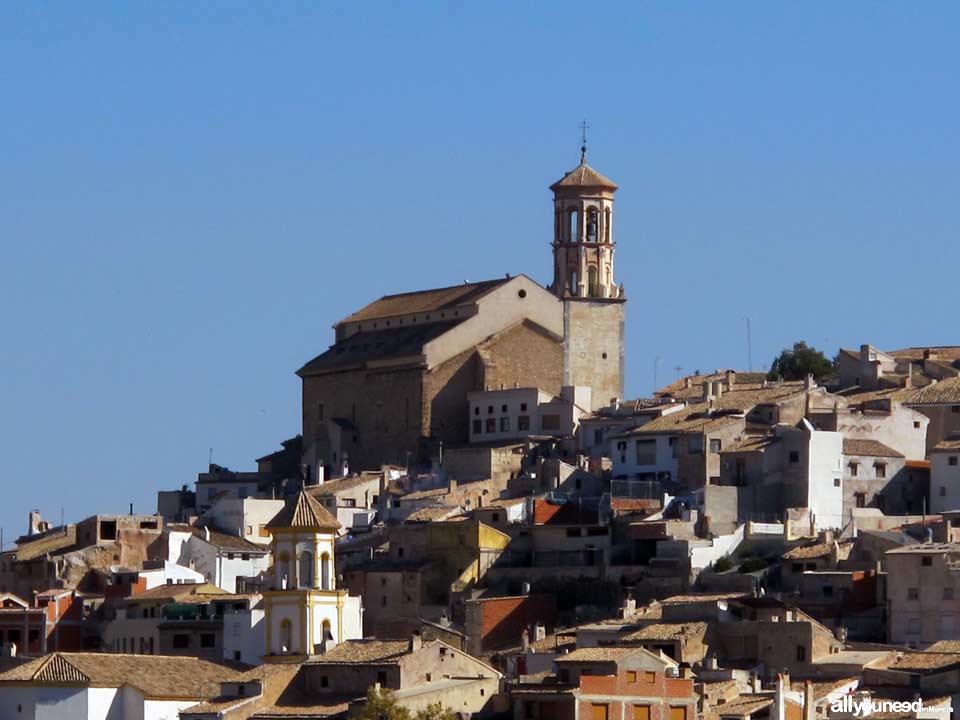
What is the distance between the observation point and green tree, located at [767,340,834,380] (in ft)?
330

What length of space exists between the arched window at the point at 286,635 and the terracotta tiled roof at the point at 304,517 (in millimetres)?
2132

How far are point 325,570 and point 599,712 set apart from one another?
12216 mm

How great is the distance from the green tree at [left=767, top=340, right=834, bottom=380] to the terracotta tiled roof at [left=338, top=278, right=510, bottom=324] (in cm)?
868

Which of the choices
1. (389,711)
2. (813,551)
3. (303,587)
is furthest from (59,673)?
(813,551)

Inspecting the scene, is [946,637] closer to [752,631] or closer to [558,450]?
[752,631]

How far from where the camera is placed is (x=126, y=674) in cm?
6719

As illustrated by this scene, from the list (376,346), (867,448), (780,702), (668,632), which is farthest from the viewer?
(376,346)

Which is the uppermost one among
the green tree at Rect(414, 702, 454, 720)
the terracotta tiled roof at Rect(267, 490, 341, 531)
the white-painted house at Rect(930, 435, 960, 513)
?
the white-painted house at Rect(930, 435, 960, 513)

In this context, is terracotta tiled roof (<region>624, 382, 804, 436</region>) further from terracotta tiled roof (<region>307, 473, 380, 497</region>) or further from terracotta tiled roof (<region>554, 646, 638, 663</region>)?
terracotta tiled roof (<region>554, 646, 638, 663</region>)

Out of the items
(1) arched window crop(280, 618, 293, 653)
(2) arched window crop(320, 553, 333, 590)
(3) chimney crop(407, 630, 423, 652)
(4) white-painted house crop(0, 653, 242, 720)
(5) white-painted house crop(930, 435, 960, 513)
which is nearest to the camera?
(3) chimney crop(407, 630, 423, 652)

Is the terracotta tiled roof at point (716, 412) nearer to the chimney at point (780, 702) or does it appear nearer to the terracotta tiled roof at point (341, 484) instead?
the terracotta tiled roof at point (341, 484)

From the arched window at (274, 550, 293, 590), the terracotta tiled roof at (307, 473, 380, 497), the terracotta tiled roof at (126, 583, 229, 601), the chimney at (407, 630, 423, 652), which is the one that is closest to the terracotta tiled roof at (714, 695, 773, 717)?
the chimney at (407, 630, 423, 652)

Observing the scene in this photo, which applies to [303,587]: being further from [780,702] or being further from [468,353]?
[468,353]

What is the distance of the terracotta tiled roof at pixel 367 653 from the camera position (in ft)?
213
